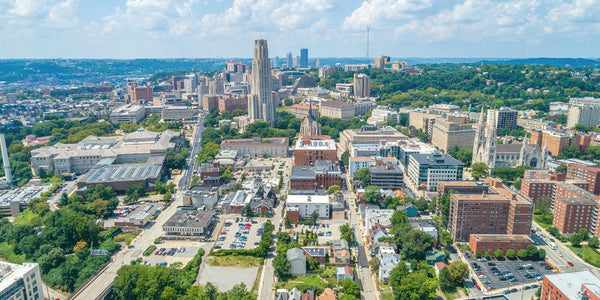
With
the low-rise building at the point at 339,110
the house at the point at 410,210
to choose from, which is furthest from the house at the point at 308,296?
the low-rise building at the point at 339,110

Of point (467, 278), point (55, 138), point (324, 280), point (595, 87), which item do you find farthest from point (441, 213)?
point (595, 87)

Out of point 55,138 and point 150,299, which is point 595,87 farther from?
point 55,138

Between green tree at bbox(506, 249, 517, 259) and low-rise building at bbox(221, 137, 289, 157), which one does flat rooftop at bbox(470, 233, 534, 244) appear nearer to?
green tree at bbox(506, 249, 517, 259)

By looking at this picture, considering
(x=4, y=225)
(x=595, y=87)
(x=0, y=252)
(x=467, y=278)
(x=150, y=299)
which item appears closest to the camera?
(x=150, y=299)

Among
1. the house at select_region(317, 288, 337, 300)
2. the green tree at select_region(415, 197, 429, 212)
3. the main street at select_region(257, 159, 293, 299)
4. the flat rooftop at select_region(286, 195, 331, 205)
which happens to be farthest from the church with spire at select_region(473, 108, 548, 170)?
the house at select_region(317, 288, 337, 300)

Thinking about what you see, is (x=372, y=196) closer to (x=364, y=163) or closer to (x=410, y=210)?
(x=410, y=210)

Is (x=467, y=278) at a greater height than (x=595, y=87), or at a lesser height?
lesser

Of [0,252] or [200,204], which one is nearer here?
[0,252]

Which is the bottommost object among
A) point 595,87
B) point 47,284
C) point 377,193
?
point 47,284
